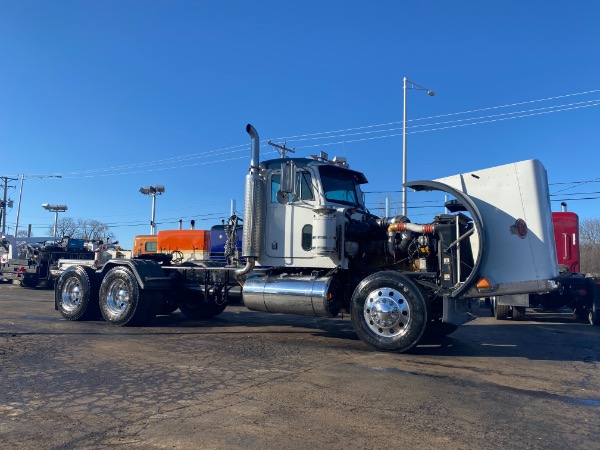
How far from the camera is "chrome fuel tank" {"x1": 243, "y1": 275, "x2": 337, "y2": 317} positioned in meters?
8.31

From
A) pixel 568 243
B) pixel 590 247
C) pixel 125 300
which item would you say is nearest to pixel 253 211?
pixel 125 300

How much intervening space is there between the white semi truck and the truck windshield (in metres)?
0.03

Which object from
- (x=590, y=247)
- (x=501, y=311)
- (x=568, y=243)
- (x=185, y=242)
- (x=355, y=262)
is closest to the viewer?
(x=355, y=262)

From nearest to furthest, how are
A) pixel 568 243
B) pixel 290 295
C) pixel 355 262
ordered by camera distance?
pixel 290 295, pixel 355 262, pixel 568 243

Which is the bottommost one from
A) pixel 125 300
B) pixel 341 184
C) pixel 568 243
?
pixel 125 300

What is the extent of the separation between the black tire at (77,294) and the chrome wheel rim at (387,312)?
6.40m

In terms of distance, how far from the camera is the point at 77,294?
1109cm

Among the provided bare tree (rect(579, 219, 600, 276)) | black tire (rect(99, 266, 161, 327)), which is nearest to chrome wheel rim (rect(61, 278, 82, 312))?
black tire (rect(99, 266, 161, 327))

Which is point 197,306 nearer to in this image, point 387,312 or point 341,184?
point 341,184

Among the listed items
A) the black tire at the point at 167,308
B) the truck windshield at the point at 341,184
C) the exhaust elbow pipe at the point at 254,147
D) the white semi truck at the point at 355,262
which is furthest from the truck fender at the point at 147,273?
the truck windshield at the point at 341,184

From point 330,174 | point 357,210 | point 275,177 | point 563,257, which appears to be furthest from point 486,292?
point 563,257

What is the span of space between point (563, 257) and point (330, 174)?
8824 millimetres

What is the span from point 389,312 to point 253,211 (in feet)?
10.6

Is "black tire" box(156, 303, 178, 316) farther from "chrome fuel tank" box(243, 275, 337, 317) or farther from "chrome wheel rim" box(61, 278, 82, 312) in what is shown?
"chrome fuel tank" box(243, 275, 337, 317)
